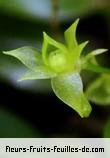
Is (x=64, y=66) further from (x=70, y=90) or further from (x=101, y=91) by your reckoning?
(x=101, y=91)

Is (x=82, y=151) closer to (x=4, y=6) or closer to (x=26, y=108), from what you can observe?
(x=26, y=108)

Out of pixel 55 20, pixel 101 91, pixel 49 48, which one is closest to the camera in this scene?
pixel 49 48

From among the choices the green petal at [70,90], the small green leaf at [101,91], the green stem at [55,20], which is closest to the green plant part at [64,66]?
the green petal at [70,90]


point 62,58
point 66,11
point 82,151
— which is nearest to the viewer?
point 62,58

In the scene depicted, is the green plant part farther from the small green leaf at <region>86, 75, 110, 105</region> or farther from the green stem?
the green stem

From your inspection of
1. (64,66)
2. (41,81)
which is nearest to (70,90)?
(64,66)

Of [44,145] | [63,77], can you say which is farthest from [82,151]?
[63,77]
